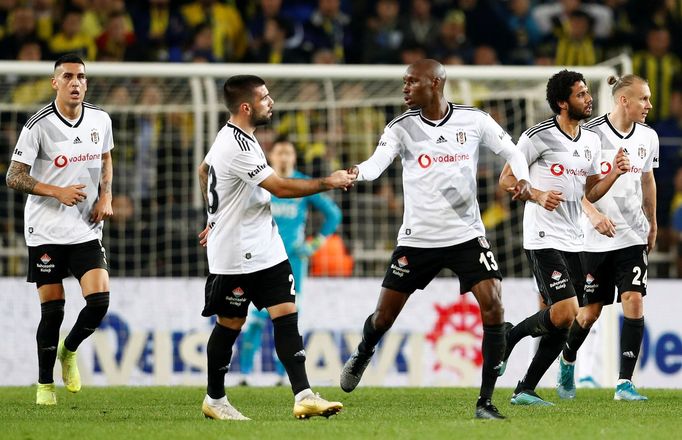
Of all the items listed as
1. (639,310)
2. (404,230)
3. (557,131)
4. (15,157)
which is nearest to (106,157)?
(15,157)

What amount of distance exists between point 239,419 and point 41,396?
7.61ft

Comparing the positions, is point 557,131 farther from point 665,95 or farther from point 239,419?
point 665,95

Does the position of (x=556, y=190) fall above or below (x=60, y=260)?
above

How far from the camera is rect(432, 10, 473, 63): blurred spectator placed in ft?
59.9

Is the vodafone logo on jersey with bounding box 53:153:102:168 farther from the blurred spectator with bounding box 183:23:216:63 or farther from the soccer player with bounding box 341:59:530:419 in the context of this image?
the blurred spectator with bounding box 183:23:216:63

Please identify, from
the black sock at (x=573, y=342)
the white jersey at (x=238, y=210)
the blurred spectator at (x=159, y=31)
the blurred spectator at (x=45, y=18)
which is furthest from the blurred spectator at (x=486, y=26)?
the white jersey at (x=238, y=210)

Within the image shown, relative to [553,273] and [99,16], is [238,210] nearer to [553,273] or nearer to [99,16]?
[553,273]

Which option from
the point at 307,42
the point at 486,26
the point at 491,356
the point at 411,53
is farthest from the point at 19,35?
the point at 491,356

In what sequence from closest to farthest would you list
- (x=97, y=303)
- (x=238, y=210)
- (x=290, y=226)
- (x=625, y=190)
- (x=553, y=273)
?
(x=238, y=210)
(x=553, y=273)
(x=97, y=303)
(x=625, y=190)
(x=290, y=226)

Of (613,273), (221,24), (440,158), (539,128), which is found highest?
(221,24)

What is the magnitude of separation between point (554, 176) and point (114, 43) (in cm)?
849

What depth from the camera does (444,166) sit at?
8.90 m

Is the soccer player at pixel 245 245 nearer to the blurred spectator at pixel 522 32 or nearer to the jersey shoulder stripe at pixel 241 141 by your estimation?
the jersey shoulder stripe at pixel 241 141

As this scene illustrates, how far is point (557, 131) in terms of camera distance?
999 cm
